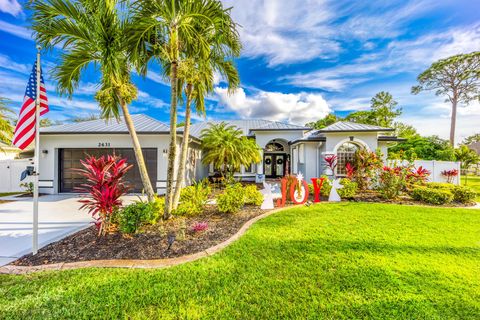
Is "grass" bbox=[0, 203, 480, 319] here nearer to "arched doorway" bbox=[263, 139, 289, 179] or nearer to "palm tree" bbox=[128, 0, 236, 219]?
"palm tree" bbox=[128, 0, 236, 219]

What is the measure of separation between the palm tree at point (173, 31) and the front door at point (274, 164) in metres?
14.2

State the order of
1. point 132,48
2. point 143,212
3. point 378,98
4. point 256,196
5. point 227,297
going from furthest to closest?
1. point 378,98
2. point 256,196
3. point 132,48
4. point 143,212
5. point 227,297

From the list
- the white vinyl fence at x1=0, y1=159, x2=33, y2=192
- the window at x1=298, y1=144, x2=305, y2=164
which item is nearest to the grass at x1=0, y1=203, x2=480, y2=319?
the window at x1=298, y1=144, x2=305, y2=164

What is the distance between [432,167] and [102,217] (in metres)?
19.8

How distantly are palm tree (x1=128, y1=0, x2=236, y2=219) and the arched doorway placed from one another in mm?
14182

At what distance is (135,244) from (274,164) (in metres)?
16.2

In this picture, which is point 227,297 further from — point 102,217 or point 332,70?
point 332,70

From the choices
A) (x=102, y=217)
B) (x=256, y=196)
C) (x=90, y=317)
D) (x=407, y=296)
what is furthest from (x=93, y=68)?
(x=407, y=296)

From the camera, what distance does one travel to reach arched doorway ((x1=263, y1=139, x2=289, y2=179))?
64.7 feet

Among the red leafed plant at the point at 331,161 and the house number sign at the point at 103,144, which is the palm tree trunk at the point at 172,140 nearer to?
the house number sign at the point at 103,144

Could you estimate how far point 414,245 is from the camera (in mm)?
4949

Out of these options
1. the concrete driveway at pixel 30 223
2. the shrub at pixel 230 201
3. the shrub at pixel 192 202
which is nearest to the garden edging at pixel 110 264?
the concrete driveway at pixel 30 223

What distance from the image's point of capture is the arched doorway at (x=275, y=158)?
19.7 meters

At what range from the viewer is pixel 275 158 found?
19.8 m
